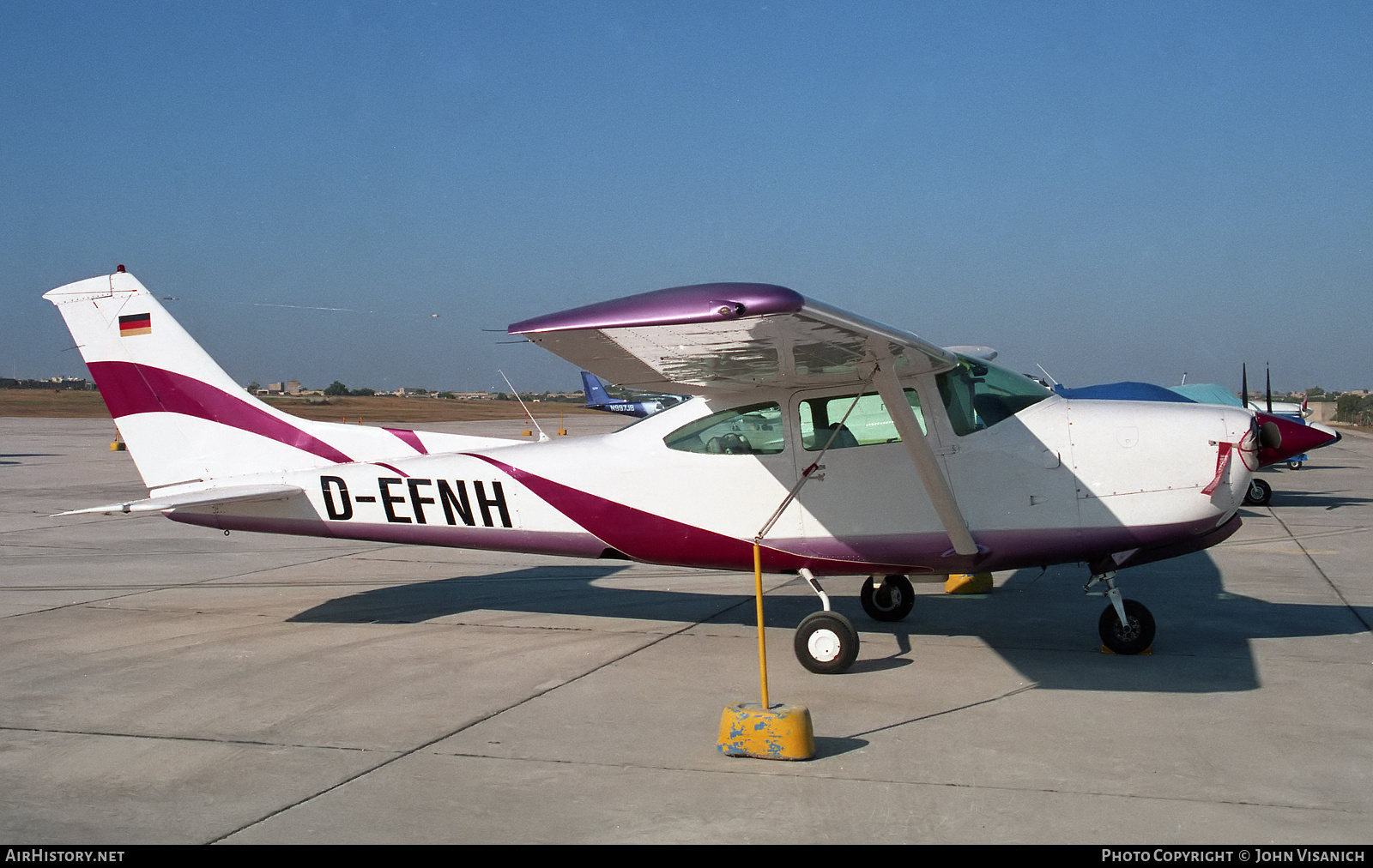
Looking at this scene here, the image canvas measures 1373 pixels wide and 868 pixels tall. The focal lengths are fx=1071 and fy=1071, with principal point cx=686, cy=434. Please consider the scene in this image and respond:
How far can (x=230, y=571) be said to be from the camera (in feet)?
37.6

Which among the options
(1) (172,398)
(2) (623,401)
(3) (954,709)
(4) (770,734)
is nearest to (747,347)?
(4) (770,734)

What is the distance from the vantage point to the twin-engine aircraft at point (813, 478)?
6805 millimetres

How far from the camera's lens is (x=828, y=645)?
270 inches

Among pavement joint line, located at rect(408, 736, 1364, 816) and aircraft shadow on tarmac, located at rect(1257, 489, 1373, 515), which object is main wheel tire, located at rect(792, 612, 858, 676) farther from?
aircraft shadow on tarmac, located at rect(1257, 489, 1373, 515)

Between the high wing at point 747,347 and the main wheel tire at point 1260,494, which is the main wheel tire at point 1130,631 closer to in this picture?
the high wing at point 747,347

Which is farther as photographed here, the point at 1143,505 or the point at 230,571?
the point at 230,571

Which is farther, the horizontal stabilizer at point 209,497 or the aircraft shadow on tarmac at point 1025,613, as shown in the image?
the horizontal stabilizer at point 209,497

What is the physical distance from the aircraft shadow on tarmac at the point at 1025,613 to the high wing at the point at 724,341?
205 cm

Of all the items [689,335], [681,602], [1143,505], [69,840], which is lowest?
[681,602]

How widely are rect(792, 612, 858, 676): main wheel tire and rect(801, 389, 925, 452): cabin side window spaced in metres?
1.19

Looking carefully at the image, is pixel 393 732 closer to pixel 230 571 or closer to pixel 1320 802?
pixel 1320 802

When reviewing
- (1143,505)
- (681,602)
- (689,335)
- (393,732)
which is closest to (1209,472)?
(1143,505)

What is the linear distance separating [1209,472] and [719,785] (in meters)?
4.02

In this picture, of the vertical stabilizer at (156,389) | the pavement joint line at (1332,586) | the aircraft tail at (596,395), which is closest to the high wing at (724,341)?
the vertical stabilizer at (156,389)
